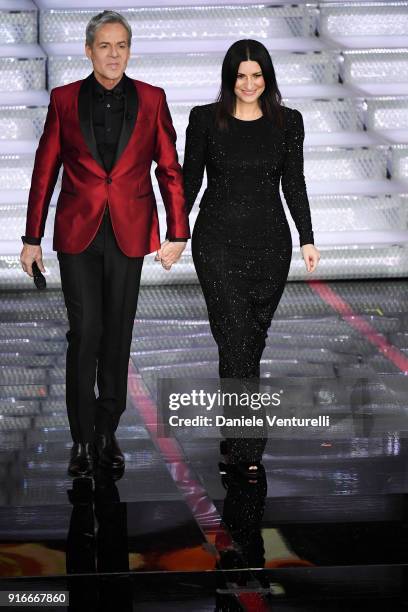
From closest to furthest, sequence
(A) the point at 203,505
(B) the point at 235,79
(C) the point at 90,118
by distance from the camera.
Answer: (A) the point at 203,505 < (C) the point at 90,118 < (B) the point at 235,79

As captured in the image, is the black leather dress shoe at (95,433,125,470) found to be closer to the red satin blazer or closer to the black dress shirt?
the red satin blazer

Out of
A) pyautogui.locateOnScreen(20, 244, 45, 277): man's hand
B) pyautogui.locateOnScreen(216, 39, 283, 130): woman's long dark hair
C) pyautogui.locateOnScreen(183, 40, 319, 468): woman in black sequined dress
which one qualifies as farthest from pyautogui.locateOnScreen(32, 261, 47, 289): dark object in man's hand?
pyautogui.locateOnScreen(216, 39, 283, 130): woman's long dark hair

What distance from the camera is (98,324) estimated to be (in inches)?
153

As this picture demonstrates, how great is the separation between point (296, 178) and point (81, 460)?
109 cm

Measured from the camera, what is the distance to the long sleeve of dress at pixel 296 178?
3.98 metres

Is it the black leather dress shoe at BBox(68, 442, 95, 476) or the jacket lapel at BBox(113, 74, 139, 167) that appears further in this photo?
the black leather dress shoe at BBox(68, 442, 95, 476)

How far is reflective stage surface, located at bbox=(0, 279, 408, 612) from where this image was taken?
314cm

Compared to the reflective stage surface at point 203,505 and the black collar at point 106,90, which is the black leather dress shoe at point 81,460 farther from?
the black collar at point 106,90

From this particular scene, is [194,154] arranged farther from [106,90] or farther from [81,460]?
[81,460]

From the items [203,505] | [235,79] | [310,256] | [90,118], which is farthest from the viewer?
[310,256]

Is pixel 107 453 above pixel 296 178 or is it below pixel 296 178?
below

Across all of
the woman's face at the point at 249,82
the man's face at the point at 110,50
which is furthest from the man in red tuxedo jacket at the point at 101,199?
the woman's face at the point at 249,82

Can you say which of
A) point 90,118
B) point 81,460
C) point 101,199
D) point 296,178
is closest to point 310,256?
point 296,178

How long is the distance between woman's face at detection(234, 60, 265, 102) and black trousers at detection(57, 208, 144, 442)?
547 mm
